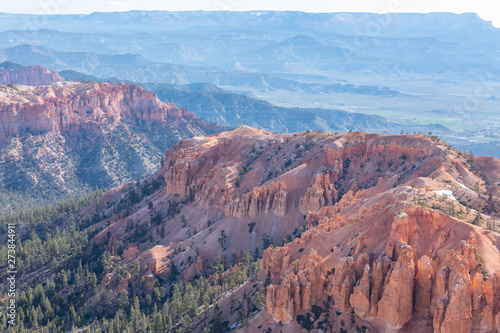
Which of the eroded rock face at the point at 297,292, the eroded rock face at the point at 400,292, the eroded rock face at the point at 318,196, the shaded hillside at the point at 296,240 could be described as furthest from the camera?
the eroded rock face at the point at 318,196

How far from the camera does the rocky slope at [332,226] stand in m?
70.8

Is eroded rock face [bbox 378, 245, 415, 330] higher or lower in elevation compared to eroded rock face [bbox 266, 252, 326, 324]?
higher

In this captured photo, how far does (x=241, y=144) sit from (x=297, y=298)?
9318 centimetres

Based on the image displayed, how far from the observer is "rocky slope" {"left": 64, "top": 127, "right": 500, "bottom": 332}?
7081 centimetres

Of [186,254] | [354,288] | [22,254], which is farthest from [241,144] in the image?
[354,288]

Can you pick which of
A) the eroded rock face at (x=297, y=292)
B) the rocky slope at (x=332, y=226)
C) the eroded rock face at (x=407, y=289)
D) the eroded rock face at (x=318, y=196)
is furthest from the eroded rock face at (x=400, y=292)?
the eroded rock face at (x=318, y=196)

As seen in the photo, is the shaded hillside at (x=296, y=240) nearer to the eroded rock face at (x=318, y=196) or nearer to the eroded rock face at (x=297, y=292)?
the eroded rock face at (x=297, y=292)

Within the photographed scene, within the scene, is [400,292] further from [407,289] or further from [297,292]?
[297,292]

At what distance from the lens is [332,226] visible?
324 ft

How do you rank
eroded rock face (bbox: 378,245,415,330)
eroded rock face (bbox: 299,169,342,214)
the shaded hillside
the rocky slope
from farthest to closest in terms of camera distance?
1. eroded rock face (bbox: 299,169,342,214)
2. the shaded hillside
3. the rocky slope
4. eroded rock face (bbox: 378,245,415,330)

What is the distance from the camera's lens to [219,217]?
5581 inches

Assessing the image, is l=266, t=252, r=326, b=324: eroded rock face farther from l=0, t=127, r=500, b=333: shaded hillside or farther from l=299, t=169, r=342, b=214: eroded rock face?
l=299, t=169, r=342, b=214: eroded rock face

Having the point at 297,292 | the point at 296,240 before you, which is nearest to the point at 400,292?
the point at 297,292

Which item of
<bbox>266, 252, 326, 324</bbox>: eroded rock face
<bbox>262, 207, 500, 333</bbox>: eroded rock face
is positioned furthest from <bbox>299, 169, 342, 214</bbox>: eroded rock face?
<bbox>262, 207, 500, 333</bbox>: eroded rock face
